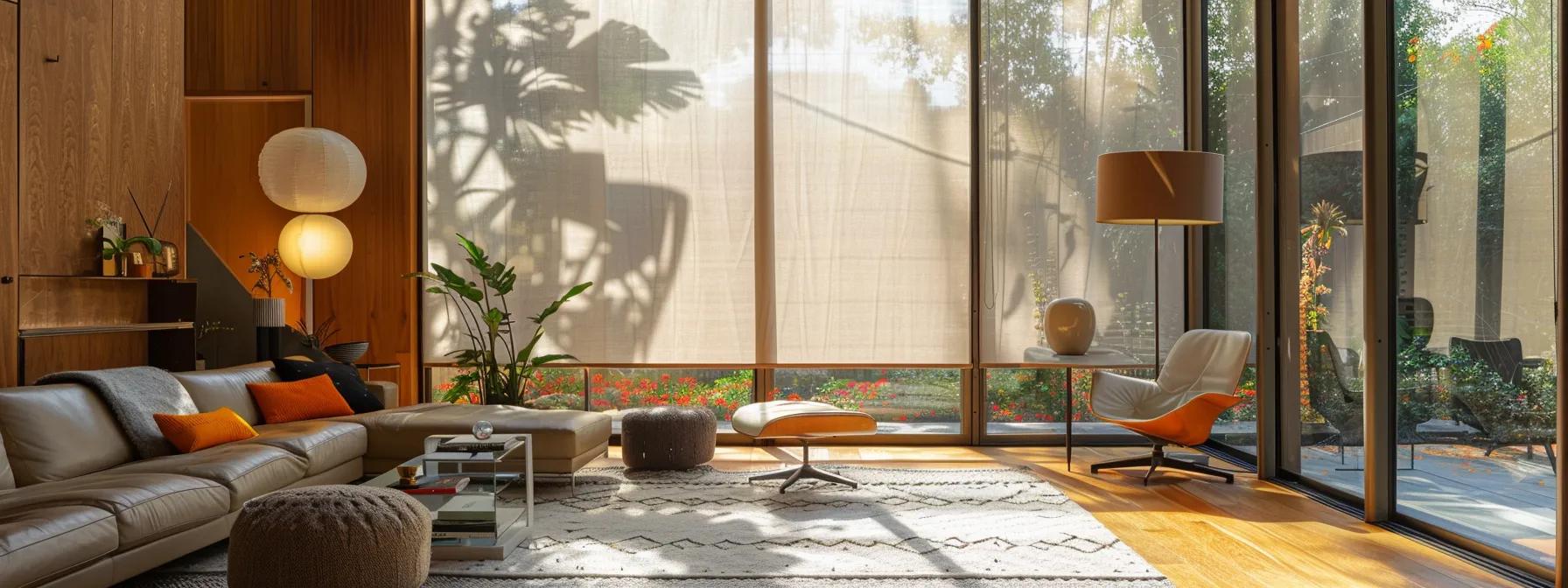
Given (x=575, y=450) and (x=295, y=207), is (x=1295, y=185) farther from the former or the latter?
(x=295, y=207)

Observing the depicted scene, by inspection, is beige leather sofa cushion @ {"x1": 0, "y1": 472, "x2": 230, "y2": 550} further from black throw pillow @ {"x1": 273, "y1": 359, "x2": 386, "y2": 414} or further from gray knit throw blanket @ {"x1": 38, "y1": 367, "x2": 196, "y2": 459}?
black throw pillow @ {"x1": 273, "y1": 359, "x2": 386, "y2": 414}

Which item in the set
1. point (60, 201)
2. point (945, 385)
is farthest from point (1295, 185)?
point (60, 201)

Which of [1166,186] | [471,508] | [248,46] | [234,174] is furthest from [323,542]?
[234,174]

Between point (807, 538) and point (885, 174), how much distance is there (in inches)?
112

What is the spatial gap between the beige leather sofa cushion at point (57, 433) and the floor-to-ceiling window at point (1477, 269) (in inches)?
190

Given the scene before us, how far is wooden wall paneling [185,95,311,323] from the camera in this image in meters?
7.20

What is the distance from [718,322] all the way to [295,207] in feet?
7.97

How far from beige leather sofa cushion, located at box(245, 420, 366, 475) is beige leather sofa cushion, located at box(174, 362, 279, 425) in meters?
0.13

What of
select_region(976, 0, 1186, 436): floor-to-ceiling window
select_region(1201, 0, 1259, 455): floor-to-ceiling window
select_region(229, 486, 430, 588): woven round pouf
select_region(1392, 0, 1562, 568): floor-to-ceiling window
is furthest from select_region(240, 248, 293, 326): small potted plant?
select_region(1392, 0, 1562, 568): floor-to-ceiling window

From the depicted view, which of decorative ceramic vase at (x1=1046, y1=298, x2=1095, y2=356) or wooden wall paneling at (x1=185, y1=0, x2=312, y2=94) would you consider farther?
wooden wall paneling at (x1=185, y1=0, x2=312, y2=94)

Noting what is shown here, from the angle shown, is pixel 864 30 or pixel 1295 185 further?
pixel 864 30

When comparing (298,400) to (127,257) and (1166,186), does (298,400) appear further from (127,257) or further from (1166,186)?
(1166,186)

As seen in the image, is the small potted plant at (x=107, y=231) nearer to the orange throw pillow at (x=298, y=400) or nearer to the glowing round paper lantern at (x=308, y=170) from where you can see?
the orange throw pillow at (x=298, y=400)

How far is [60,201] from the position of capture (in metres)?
4.39
